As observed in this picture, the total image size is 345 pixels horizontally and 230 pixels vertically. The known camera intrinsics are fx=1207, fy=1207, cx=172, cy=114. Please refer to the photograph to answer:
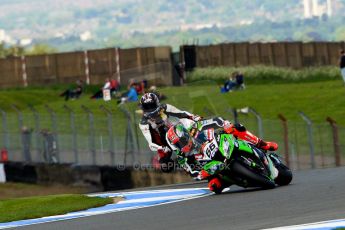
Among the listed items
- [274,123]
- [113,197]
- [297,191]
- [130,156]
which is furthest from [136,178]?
[297,191]

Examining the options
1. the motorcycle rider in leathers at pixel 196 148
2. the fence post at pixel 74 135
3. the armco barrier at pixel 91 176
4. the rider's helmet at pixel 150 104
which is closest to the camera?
the motorcycle rider in leathers at pixel 196 148

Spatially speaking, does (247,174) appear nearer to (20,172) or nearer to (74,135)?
(74,135)

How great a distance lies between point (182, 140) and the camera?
17203 mm

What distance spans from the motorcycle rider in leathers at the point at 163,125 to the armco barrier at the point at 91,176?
8.28 m

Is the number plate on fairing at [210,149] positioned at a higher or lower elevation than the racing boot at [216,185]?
higher

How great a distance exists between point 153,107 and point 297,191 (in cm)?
263

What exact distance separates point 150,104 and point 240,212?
3.63m

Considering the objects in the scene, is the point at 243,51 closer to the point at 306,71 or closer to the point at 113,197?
the point at 306,71

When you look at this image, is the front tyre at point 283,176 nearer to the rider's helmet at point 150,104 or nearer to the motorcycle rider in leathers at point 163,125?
the motorcycle rider in leathers at point 163,125

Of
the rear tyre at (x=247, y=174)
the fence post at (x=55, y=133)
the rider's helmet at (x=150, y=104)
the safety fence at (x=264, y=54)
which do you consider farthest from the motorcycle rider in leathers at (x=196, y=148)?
the safety fence at (x=264, y=54)

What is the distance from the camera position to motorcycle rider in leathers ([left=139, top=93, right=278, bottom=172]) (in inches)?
695

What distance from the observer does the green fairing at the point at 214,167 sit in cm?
1688

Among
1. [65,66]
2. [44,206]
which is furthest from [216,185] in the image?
[65,66]

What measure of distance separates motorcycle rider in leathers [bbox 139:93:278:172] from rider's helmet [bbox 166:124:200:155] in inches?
14.8
